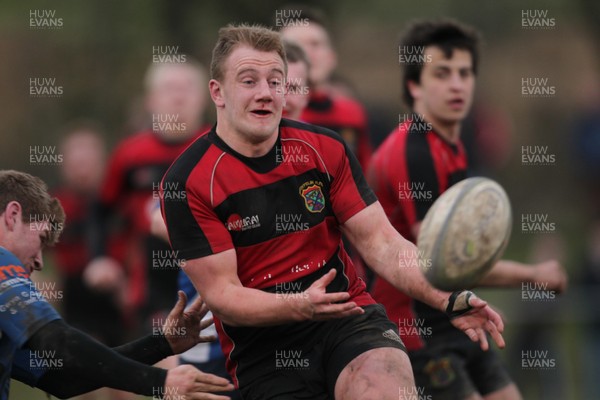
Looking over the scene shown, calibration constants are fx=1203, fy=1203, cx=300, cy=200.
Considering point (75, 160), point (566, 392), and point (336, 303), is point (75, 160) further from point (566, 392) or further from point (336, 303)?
point (336, 303)

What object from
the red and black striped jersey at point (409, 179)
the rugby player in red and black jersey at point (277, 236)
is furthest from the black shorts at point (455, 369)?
the rugby player in red and black jersey at point (277, 236)

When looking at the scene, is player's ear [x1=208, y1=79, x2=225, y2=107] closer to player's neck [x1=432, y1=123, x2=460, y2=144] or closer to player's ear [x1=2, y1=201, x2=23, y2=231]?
player's ear [x1=2, y1=201, x2=23, y2=231]

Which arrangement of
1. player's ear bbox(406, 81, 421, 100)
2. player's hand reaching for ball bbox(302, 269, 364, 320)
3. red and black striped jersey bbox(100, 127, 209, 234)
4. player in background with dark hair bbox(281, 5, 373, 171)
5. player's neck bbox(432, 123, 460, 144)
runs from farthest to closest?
red and black striped jersey bbox(100, 127, 209, 234) → player in background with dark hair bbox(281, 5, 373, 171) → player's ear bbox(406, 81, 421, 100) → player's neck bbox(432, 123, 460, 144) → player's hand reaching for ball bbox(302, 269, 364, 320)

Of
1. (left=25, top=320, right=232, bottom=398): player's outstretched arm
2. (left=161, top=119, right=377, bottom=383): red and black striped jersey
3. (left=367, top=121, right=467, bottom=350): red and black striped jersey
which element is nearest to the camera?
(left=25, top=320, right=232, bottom=398): player's outstretched arm

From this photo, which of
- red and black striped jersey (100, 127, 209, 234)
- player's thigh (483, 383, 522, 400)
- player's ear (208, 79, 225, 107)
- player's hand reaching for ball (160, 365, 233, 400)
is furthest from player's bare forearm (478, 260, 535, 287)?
red and black striped jersey (100, 127, 209, 234)

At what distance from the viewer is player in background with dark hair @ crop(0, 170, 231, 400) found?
5.34m

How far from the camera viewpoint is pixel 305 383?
578cm

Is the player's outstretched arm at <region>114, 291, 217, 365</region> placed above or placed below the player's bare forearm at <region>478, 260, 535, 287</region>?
below

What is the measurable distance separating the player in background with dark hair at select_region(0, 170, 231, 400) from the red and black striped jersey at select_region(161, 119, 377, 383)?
0.42 metres

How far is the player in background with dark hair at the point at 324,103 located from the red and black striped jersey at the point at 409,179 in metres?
1.73

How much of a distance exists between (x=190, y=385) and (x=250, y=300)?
51cm

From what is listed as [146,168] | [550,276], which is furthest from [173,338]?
[146,168]

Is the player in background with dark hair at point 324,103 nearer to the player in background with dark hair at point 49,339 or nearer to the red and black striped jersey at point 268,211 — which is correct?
the red and black striped jersey at point 268,211

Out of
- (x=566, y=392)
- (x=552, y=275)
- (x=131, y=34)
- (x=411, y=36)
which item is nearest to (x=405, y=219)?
(x=552, y=275)
